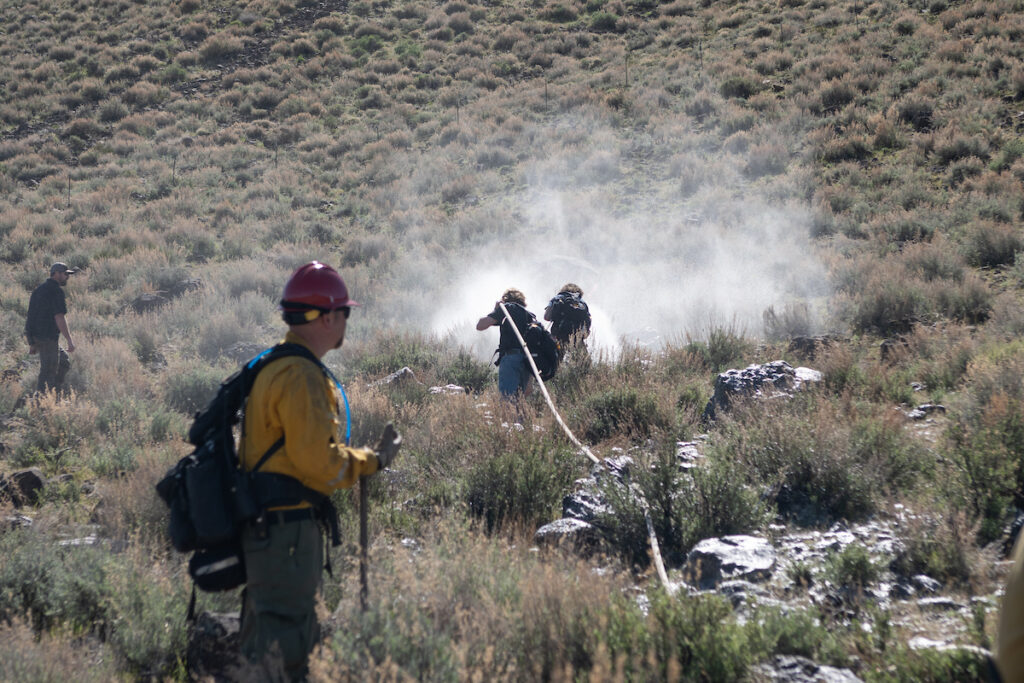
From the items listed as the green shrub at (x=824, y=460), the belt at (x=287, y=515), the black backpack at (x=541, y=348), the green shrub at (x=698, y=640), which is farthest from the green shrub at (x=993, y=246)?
the belt at (x=287, y=515)

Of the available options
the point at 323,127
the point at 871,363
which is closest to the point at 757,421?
the point at 871,363

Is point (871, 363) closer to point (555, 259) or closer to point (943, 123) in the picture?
point (555, 259)

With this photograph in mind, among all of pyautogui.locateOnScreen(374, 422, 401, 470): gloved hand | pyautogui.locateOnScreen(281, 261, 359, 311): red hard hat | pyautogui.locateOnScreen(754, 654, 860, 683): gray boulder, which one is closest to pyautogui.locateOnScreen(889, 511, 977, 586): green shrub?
pyautogui.locateOnScreen(754, 654, 860, 683): gray boulder

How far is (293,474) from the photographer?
303cm

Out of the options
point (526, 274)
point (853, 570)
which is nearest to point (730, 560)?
point (853, 570)

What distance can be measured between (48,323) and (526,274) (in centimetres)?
785

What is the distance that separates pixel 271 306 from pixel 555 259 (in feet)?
17.9

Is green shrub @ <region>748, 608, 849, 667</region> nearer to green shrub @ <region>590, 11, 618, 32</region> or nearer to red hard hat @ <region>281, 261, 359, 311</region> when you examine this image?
red hard hat @ <region>281, 261, 359, 311</region>

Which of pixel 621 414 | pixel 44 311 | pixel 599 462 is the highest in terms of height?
pixel 44 311

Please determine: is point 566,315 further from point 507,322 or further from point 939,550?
point 939,550

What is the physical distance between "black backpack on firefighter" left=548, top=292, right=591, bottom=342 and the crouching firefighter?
5878mm

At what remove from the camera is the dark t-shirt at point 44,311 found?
32.9 feet

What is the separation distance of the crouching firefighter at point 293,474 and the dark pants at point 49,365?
28.7 ft

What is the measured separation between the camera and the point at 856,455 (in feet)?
17.4
